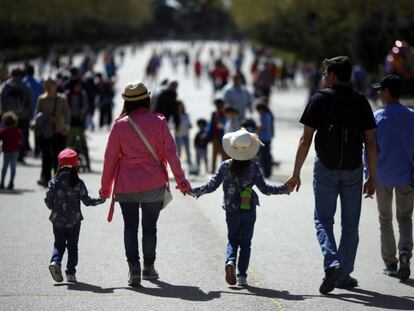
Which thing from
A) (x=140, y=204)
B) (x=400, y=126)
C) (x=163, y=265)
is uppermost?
(x=400, y=126)

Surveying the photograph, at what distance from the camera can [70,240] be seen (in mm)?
8852

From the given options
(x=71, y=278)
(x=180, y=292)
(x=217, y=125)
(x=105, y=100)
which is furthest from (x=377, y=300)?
(x=105, y=100)

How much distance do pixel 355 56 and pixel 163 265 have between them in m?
37.1

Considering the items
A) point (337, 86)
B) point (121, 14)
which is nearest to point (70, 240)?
point (337, 86)

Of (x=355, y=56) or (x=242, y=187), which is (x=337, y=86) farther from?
(x=355, y=56)

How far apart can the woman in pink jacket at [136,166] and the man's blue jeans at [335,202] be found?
1035 millimetres

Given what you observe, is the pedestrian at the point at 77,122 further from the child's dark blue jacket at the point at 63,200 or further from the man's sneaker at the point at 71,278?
the man's sneaker at the point at 71,278

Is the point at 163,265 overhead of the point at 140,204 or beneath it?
beneath

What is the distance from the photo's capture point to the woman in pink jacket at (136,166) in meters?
8.44

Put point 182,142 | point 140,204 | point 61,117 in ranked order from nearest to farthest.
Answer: point 140,204 → point 61,117 → point 182,142

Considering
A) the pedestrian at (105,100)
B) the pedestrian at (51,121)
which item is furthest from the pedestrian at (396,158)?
the pedestrian at (105,100)

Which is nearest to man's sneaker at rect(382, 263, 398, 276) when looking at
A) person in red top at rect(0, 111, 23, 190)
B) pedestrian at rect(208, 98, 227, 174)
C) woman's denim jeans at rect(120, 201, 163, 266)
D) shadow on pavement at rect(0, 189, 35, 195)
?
woman's denim jeans at rect(120, 201, 163, 266)

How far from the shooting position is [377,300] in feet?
26.9

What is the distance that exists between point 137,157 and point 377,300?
84.7 inches
